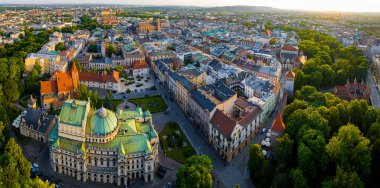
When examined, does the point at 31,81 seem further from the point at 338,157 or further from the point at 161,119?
the point at 338,157

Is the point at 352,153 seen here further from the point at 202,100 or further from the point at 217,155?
the point at 202,100

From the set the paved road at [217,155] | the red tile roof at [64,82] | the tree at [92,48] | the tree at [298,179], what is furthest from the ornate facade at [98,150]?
the tree at [92,48]

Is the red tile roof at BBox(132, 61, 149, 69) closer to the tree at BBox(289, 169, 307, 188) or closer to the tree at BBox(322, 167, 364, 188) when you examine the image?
the tree at BBox(289, 169, 307, 188)

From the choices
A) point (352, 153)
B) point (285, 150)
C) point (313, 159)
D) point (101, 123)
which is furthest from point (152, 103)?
point (352, 153)

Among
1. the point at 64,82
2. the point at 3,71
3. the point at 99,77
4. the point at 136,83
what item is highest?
the point at 3,71

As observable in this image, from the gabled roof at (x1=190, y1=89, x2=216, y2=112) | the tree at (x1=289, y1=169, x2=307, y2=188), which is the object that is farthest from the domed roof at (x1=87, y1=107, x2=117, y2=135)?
the tree at (x1=289, y1=169, x2=307, y2=188)

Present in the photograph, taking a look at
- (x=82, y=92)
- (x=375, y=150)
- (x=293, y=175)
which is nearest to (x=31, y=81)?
(x=82, y=92)

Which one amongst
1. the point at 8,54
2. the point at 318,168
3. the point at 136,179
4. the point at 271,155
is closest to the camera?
the point at 318,168
